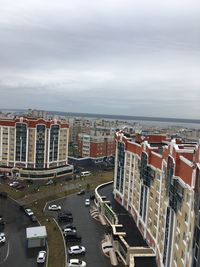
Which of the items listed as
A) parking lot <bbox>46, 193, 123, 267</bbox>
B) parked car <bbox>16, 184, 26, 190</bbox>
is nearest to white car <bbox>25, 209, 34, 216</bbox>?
parking lot <bbox>46, 193, 123, 267</bbox>

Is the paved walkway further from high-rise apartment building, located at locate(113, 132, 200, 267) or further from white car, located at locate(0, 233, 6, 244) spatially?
high-rise apartment building, located at locate(113, 132, 200, 267)

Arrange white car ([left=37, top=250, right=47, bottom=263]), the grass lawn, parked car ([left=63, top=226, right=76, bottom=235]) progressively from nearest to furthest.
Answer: white car ([left=37, top=250, right=47, bottom=263])
the grass lawn
parked car ([left=63, top=226, right=76, bottom=235])

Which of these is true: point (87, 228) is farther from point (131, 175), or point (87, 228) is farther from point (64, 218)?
point (131, 175)

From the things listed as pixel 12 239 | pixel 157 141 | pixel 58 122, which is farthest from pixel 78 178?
pixel 12 239

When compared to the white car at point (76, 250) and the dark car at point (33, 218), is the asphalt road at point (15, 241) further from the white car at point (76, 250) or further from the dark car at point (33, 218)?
the white car at point (76, 250)

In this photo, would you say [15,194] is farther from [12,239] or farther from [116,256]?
[116,256]

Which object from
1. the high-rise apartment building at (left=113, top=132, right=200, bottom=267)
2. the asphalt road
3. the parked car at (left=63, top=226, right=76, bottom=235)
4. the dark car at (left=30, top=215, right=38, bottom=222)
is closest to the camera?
the high-rise apartment building at (left=113, top=132, right=200, bottom=267)
